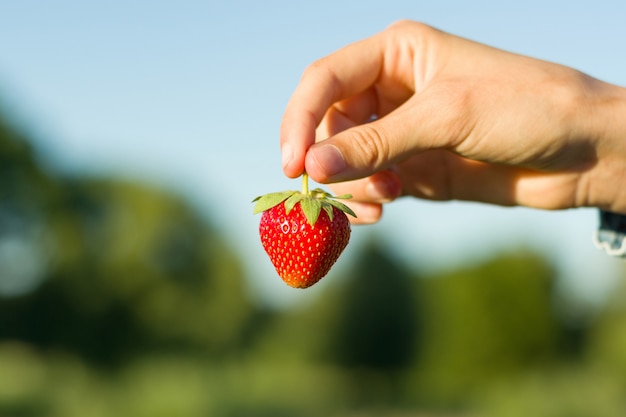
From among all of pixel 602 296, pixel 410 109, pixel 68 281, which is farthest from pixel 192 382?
pixel 602 296

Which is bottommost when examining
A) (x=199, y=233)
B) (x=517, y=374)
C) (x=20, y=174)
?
(x=517, y=374)

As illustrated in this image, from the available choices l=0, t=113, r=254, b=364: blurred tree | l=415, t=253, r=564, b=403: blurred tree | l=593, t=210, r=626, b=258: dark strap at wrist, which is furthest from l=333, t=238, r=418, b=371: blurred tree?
l=593, t=210, r=626, b=258: dark strap at wrist

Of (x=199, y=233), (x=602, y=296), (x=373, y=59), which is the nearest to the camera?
(x=373, y=59)

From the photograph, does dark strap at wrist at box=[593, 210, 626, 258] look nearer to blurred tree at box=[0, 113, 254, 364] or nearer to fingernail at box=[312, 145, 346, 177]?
fingernail at box=[312, 145, 346, 177]

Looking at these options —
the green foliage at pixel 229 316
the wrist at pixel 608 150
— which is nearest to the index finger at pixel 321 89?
the wrist at pixel 608 150

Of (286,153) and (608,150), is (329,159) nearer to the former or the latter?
(286,153)

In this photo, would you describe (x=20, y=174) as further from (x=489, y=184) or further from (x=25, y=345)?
(x=489, y=184)

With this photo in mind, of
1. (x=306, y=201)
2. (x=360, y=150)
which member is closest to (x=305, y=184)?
(x=306, y=201)
